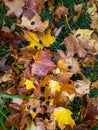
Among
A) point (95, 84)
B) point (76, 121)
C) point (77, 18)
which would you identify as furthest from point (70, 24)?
point (76, 121)

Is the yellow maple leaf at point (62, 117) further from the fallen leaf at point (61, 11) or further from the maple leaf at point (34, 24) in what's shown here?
the fallen leaf at point (61, 11)

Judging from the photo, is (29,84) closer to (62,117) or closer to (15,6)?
(62,117)

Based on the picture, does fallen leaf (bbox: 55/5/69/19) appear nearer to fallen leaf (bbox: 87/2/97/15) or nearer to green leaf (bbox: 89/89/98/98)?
fallen leaf (bbox: 87/2/97/15)

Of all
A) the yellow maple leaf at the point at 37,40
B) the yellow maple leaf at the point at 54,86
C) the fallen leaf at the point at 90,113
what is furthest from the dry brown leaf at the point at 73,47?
the fallen leaf at the point at 90,113

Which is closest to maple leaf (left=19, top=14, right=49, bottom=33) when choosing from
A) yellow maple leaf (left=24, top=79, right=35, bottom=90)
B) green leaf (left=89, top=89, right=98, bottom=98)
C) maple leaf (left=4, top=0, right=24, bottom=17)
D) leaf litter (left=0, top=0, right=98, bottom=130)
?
leaf litter (left=0, top=0, right=98, bottom=130)

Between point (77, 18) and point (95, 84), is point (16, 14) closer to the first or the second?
point (77, 18)
